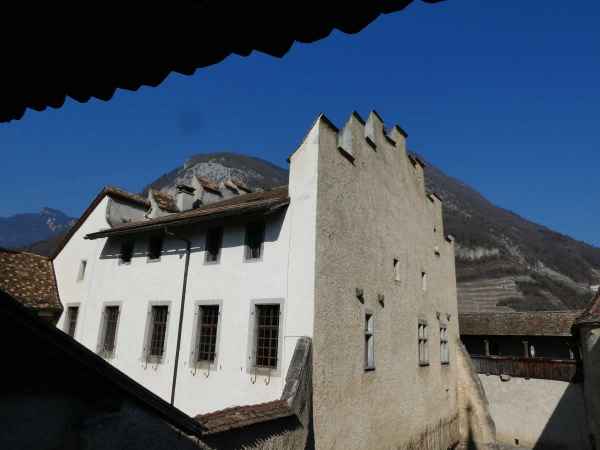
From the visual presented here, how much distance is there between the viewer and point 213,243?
1376 cm

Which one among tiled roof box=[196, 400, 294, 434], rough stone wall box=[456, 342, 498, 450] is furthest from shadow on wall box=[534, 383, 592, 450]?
tiled roof box=[196, 400, 294, 434]

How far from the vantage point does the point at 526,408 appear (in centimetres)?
2069

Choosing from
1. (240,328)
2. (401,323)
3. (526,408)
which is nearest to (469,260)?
(526,408)

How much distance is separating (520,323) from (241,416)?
21.5 m

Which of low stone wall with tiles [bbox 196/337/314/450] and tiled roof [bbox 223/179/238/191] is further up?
tiled roof [bbox 223/179/238/191]

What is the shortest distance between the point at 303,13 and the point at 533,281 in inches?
2864

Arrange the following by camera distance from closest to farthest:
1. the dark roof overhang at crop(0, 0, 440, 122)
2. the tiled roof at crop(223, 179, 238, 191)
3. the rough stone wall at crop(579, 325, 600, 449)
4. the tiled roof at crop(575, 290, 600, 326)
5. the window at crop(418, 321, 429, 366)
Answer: the dark roof overhang at crop(0, 0, 440, 122) < the tiled roof at crop(575, 290, 600, 326) < the rough stone wall at crop(579, 325, 600, 449) < the window at crop(418, 321, 429, 366) < the tiled roof at crop(223, 179, 238, 191)

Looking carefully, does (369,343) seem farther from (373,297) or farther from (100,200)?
(100,200)

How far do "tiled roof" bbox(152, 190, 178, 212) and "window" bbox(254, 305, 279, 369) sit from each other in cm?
847

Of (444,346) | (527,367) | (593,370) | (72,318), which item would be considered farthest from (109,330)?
(527,367)

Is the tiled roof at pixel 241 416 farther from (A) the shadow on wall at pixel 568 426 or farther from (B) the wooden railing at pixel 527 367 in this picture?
(A) the shadow on wall at pixel 568 426

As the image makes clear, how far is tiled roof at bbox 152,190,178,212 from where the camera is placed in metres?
18.3

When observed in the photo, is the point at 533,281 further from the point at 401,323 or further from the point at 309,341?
the point at 309,341

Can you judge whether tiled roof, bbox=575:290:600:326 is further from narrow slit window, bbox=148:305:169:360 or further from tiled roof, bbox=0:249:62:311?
tiled roof, bbox=0:249:62:311
